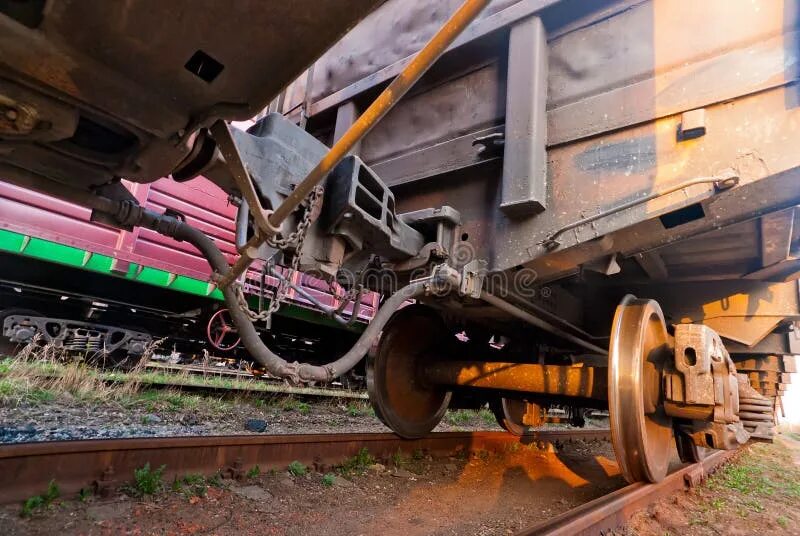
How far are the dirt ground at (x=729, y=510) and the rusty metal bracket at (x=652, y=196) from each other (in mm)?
1569

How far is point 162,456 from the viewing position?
84.7 inches

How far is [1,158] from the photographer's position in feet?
4.49

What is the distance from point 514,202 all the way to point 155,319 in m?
5.44

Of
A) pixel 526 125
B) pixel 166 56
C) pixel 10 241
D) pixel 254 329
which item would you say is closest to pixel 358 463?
pixel 254 329

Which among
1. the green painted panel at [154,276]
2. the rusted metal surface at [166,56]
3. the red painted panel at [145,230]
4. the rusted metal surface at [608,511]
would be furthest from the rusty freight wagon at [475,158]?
the green painted panel at [154,276]

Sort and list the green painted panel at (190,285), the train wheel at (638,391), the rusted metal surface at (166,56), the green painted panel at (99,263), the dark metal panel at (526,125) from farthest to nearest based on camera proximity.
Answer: the green painted panel at (190,285) < the green painted panel at (99,263) < the dark metal panel at (526,125) < the train wheel at (638,391) < the rusted metal surface at (166,56)

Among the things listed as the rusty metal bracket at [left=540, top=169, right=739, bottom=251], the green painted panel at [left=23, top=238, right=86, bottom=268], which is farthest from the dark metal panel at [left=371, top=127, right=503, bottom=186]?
the green painted panel at [left=23, top=238, right=86, bottom=268]

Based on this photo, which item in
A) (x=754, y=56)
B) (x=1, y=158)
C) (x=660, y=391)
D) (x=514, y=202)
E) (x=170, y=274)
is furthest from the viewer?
(x=170, y=274)

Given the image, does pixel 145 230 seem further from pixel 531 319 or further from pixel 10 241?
pixel 531 319

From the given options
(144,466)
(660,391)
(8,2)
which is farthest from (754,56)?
(144,466)

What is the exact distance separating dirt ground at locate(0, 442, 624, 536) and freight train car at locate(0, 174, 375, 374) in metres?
1.34

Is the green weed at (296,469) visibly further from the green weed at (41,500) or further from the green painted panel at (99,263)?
the green painted panel at (99,263)

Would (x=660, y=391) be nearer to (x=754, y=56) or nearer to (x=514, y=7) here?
(x=754, y=56)

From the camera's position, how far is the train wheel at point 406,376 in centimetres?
320
